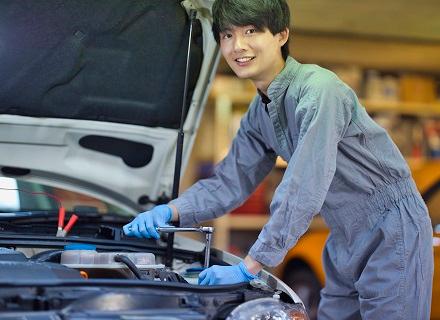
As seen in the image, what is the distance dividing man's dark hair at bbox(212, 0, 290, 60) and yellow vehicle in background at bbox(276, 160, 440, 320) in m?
2.38

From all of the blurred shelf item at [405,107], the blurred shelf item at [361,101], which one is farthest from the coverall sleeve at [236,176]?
the blurred shelf item at [405,107]

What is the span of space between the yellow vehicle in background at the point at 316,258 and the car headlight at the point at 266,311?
2595 millimetres

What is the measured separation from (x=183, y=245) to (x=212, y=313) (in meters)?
1.23

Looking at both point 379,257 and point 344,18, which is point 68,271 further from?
point 344,18

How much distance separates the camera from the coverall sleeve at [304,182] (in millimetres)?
2783

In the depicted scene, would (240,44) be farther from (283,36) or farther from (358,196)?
(358,196)

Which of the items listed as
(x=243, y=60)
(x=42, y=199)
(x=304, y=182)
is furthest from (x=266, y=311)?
(x=42, y=199)

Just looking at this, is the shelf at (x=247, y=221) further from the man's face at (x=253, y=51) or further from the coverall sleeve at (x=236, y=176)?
the man's face at (x=253, y=51)

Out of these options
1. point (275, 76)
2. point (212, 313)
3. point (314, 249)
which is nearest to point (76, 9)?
point (275, 76)

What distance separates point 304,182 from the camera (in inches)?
111

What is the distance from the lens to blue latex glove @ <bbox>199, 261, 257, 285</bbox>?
2.71 meters

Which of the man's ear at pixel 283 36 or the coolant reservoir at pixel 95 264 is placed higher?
the man's ear at pixel 283 36

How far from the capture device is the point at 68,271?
2.59 m

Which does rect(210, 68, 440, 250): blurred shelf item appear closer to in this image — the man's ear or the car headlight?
the man's ear
